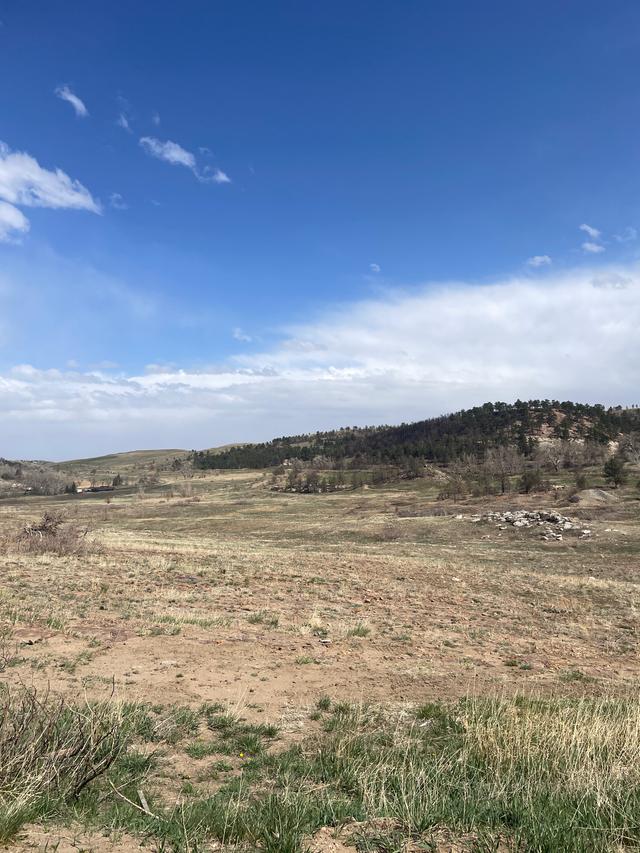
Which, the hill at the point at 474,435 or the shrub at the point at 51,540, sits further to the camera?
the hill at the point at 474,435

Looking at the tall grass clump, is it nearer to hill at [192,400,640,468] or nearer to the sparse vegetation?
the sparse vegetation

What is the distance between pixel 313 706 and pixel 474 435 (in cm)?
13848

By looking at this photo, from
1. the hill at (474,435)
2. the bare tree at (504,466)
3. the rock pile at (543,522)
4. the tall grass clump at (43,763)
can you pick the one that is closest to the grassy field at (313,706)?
the tall grass clump at (43,763)

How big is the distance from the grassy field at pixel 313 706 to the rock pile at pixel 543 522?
13.8 metres

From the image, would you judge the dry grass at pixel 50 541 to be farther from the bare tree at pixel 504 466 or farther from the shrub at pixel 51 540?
the bare tree at pixel 504 466

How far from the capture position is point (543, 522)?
4284cm

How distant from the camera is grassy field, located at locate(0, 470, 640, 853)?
459 centimetres

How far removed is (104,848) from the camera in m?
4.14

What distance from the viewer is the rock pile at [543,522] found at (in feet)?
128

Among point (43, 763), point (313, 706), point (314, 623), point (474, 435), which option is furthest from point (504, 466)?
point (43, 763)

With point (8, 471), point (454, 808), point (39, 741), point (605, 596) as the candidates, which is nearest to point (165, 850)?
point (39, 741)

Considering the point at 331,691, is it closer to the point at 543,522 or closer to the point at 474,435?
the point at 543,522

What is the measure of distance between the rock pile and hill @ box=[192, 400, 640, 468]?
222 feet

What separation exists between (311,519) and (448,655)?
49.2 metres
